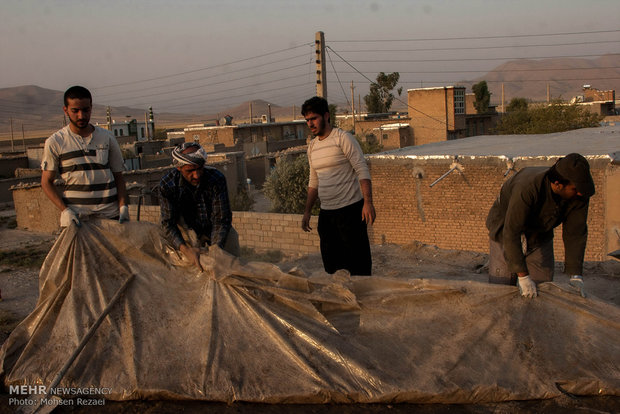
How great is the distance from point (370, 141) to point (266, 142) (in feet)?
31.9

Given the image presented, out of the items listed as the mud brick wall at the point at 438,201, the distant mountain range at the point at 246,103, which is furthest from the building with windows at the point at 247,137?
the distant mountain range at the point at 246,103

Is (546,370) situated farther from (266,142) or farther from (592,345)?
(266,142)

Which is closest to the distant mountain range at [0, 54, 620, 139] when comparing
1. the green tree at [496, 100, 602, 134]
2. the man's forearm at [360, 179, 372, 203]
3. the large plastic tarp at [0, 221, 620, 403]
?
the green tree at [496, 100, 602, 134]

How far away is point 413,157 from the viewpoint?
15633mm

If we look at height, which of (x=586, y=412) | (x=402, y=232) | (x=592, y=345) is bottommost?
(x=402, y=232)

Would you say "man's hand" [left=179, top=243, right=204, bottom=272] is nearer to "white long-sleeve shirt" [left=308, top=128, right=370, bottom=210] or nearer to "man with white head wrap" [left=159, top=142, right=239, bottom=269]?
"man with white head wrap" [left=159, top=142, right=239, bottom=269]

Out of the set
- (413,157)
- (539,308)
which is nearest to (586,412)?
(539,308)

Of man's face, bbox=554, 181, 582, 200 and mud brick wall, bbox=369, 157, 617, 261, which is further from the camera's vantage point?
mud brick wall, bbox=369, 157, 617, 261

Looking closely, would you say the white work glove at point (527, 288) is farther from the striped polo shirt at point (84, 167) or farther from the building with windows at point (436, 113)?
the building with windows at point (436, 113)

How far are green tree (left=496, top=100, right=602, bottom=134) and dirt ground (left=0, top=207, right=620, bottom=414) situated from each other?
24.6 meters

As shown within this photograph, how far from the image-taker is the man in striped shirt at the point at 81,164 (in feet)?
13.9

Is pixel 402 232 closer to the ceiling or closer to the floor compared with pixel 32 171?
closer to the floor

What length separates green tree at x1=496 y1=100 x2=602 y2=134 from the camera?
30.4 m

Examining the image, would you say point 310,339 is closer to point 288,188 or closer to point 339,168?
point 339,168
